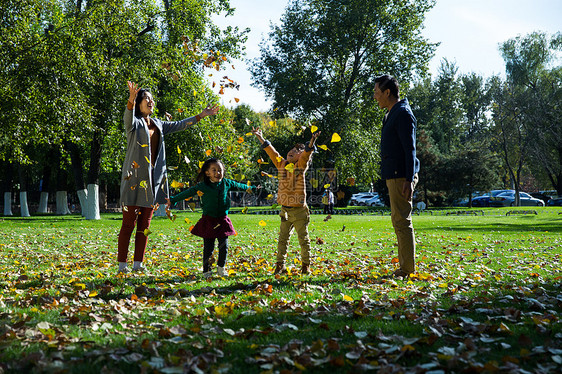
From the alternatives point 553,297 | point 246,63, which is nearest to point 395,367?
point 553,297

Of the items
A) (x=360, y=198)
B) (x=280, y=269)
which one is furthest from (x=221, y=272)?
(x=360, y=198)

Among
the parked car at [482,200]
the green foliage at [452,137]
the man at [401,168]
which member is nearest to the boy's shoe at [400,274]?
the man at [401,168]

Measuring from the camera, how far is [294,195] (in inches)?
235

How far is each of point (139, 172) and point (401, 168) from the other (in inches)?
134

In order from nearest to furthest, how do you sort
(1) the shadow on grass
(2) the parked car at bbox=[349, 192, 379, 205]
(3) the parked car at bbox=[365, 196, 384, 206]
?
(1) the shadow on grass
(3) the parked car at bbox=[365, 196, 384, 206]
(2) the parked car at bbox=[349, 192, 379, 205]

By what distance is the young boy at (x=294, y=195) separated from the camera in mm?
5977

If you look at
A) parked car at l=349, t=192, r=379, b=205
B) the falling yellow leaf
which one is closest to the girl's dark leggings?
the falling yellow leaf

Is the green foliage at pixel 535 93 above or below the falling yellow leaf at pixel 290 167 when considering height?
above

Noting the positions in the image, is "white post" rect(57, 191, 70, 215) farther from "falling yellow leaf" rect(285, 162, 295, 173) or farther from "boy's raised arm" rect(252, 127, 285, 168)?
"falling yellow leaf" rect(285, 162, 295, 173)

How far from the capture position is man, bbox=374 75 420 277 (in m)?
5.54

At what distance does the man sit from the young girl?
2161mm

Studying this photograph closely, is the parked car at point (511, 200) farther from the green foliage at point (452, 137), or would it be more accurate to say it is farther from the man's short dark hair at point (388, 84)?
the man's short dark hair at point (388, 84)

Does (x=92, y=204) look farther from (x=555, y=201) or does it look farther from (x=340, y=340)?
(x=555, y=201)

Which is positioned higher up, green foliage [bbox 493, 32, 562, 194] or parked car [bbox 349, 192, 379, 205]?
green foliage [bbox 493, 32, 562, 194]
